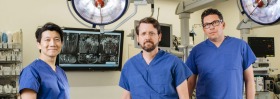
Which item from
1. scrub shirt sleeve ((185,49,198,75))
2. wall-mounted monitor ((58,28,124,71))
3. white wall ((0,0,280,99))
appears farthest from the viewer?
wall-mounted monitor ((58,28,124,71))

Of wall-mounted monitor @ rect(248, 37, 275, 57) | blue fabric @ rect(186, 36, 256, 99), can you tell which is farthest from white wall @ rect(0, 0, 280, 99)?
blue fabric @ rect(186, 36, 256, 99)

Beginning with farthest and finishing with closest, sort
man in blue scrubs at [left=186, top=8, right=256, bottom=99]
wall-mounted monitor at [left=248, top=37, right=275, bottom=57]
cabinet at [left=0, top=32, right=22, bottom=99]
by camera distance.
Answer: wall-mounted monitor at [left=248, top=37, right=275, bottom=57] → cabinet at [left=0, top=32, right=22, bottom=99] → man in blue scrubs at [left=186, top=8, right=256, bottom=99]

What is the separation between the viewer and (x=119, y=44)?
195 inches

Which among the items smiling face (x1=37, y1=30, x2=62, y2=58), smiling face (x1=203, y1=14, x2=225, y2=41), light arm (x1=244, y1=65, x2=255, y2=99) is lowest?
light arm (x1=244, y1=65, x2=255, y2=99)

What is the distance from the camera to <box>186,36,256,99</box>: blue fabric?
6.55ft

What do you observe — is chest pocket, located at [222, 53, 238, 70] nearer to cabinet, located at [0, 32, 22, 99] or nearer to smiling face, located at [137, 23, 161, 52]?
smiling face, located at [137, 23, 161, 52]

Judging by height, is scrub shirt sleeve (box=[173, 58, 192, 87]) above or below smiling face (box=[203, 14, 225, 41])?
below

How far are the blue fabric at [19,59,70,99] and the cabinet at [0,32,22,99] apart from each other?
2.44 metres

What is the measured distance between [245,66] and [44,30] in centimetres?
133

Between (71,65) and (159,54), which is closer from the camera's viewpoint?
(159,54)

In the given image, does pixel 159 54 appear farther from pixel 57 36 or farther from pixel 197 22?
pixel 197 22

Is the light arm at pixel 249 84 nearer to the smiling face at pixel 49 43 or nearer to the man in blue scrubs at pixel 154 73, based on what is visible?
the man in blue scrubs at pixel 154 73

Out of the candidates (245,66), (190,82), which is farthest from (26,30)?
(245,66)

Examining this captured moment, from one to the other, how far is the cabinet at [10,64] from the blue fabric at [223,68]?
2.86m
